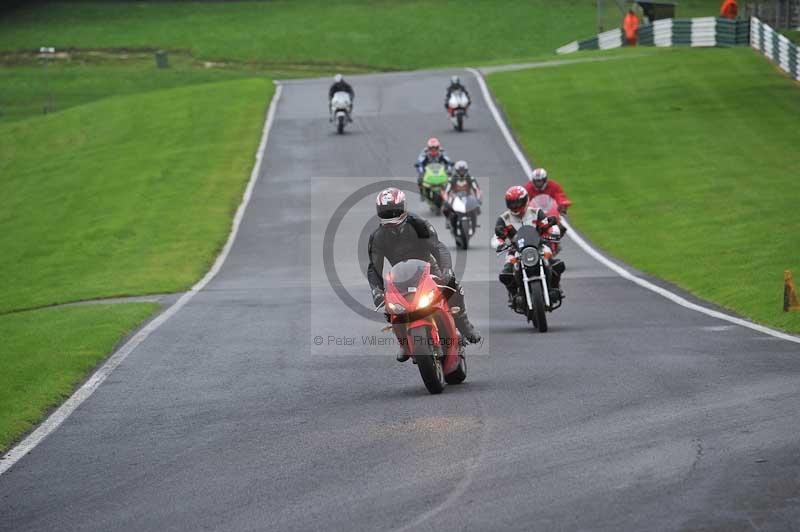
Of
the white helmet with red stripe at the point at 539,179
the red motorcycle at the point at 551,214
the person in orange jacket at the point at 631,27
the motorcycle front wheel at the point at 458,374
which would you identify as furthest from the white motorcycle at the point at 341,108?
the motorcycle front wheel at the point at 458,374

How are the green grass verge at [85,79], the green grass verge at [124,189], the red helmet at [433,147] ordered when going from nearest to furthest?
the green grass verge at [124,189] < the red helmet at [433,147] < the green grass verge at [85,79]

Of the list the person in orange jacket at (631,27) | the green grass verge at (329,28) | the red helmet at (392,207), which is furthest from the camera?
the green grass verge at (329,28)

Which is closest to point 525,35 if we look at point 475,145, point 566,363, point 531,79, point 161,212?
point 531,79

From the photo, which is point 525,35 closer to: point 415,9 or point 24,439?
point 415,9

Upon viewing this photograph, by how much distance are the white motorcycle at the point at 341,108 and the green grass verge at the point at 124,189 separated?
302cm

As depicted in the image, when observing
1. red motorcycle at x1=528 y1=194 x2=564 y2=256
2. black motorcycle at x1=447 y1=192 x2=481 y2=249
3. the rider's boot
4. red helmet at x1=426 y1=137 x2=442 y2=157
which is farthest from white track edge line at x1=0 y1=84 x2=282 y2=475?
red motorcycle at x1=528 y1=194 x2=564 y2=256

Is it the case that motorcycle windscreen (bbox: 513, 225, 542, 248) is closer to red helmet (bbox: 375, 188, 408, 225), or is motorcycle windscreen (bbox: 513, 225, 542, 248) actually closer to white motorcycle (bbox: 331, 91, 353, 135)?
red helmet (bbox: 375, 188, 408, 225)

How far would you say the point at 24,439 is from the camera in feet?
36.6

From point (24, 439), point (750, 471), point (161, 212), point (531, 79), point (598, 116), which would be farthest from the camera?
point (531, 79)

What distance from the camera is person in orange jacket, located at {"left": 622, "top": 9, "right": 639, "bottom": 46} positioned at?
60188mm

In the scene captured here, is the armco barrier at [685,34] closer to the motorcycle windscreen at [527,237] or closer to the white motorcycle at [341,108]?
the white motorcycle at [341,108]

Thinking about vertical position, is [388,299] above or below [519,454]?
above

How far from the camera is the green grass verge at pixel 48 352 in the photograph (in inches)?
493

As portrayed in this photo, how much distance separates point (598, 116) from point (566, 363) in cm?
3245
